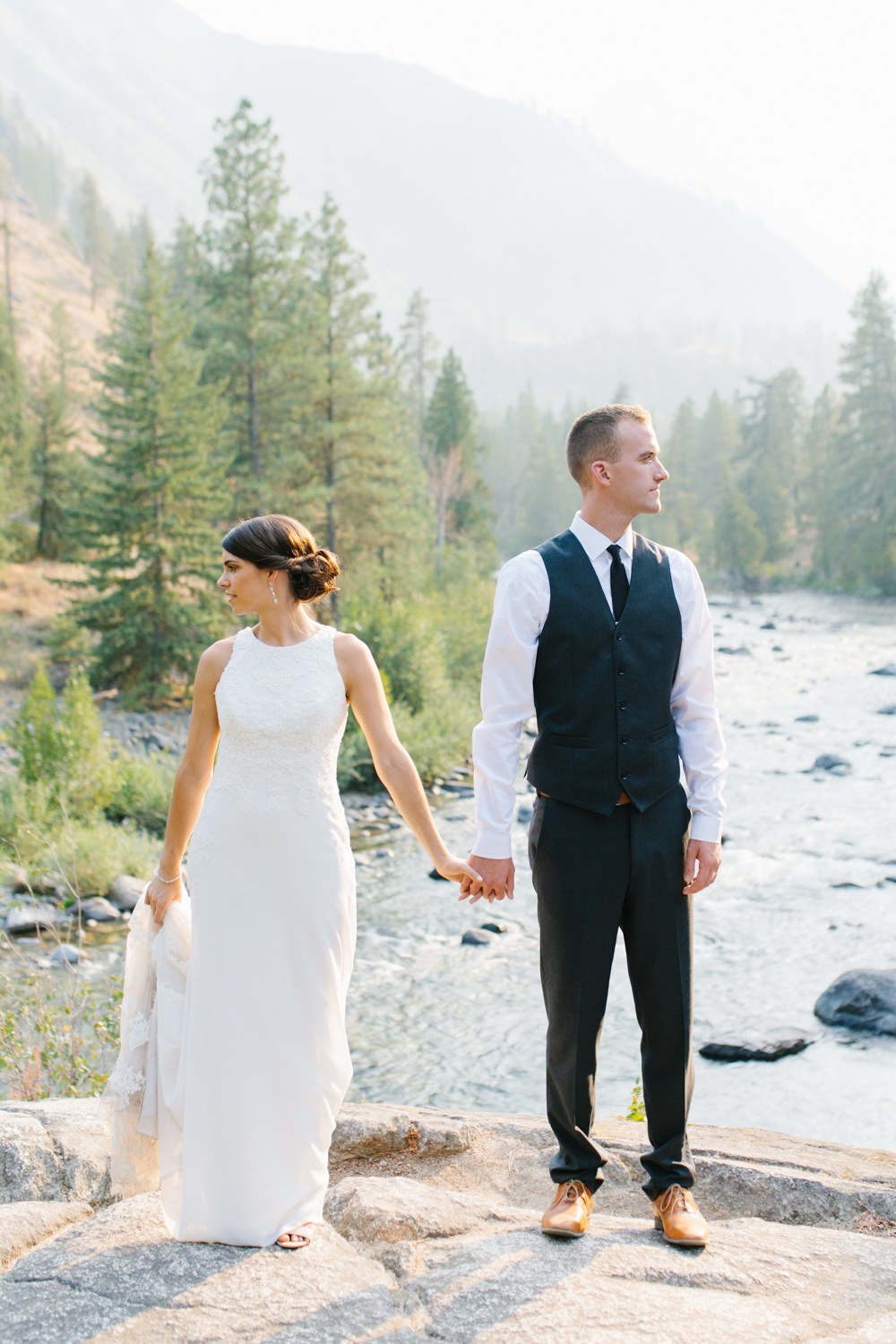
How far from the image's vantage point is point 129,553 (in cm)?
1914

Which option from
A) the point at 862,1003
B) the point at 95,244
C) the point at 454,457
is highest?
the point at 95,244

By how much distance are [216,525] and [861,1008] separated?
2189 centimetres

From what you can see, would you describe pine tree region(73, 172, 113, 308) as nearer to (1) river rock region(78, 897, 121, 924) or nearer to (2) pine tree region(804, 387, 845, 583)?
(2) pine tree region(804, 387, 845, 583)

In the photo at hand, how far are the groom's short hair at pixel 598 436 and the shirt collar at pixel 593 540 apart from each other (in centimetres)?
15

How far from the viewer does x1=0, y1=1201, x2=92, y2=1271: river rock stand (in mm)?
2961

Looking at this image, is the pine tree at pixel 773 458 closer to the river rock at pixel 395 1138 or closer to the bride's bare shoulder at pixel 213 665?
the river rock at pixel 395 1138

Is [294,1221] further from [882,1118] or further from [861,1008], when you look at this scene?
[861,1008]

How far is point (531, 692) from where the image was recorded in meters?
3.14

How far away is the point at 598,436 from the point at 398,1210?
98.7 inches

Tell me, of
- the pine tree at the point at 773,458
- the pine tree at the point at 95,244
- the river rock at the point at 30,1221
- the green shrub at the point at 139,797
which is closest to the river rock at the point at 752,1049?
the river rock at the point at 30,1221

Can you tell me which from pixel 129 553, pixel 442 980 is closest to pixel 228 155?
pixel 129 553

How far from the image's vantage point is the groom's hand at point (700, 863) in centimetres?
312

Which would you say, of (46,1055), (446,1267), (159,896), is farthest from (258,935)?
(46,1055)

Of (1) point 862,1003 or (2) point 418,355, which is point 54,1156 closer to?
(1) point 862,1003
